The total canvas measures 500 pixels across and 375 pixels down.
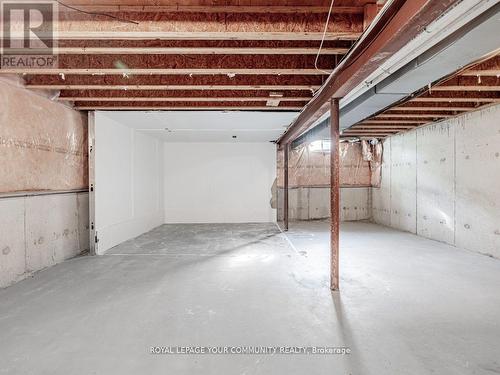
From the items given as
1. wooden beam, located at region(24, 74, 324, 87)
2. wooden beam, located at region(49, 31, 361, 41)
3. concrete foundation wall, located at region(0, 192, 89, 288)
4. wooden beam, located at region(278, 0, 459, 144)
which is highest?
wooden beam, located at region(24, 74, 324, 87)

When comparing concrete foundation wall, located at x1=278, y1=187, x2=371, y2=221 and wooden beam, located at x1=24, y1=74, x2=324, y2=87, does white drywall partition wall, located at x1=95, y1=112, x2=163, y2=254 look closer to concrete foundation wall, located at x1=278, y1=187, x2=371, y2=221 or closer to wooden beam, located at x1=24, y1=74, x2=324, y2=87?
wooden beam, located at x1=24, y1=74, x2=324, y2=87

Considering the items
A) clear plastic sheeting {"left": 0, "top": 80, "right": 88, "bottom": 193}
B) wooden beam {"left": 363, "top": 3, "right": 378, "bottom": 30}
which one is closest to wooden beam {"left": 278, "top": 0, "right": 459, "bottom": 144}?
wooden beam {"left": 363, "top": 3, "right": 378, "bottom": 30}

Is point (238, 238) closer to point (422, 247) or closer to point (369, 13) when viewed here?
point (422, 247)

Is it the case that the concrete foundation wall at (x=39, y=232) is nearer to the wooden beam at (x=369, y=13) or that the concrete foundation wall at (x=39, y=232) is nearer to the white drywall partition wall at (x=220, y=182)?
the white drywall partition wall at (x=220, y=182)

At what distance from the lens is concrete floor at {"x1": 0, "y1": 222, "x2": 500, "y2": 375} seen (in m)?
1.61

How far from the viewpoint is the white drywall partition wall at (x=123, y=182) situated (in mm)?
4172

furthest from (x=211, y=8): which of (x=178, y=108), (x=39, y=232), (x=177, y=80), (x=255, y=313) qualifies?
(x=39, y=232)

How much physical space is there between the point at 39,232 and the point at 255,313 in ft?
9.22

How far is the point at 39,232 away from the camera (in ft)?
10.7

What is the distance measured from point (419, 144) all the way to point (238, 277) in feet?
15.2

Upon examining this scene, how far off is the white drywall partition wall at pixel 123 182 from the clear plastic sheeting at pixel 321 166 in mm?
3395

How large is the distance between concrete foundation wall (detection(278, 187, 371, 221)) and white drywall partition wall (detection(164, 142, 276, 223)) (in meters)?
0.75

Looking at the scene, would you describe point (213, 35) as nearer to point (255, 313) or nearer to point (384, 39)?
point (384, 39)

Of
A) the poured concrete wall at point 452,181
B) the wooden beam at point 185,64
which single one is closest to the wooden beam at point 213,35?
the wooden beam at point 185,64
